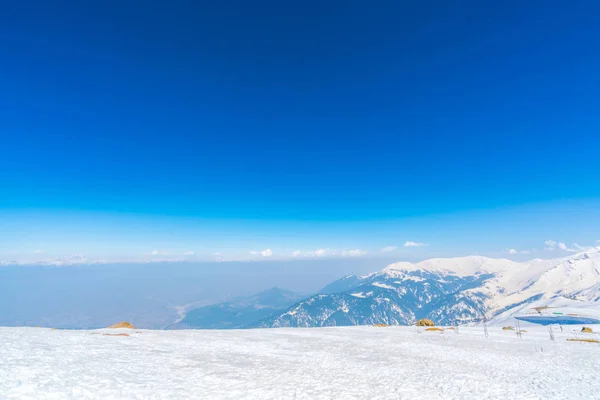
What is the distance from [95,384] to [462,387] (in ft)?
73.6

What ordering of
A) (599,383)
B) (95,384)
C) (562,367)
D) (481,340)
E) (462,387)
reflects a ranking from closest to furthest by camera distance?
(95,384) < (462,387) < (599,383) < (562,367) < (481,340)

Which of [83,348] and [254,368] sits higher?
[83,348]

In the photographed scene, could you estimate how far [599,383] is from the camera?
21812 millimetres

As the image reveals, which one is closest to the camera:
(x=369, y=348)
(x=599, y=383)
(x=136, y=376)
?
(x=136, y=376)

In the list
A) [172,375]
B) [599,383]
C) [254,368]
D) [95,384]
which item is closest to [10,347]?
[95,384]

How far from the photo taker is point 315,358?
2694cm

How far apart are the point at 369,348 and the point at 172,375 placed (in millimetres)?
22477

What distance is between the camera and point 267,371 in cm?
2128

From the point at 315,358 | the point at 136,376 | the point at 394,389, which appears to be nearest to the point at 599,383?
the point at 394,389

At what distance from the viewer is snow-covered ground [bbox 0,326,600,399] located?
16031 mm

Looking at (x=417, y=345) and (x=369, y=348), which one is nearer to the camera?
(x=369, y=348)

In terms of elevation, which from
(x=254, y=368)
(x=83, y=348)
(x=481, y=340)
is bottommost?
(x=481, y=340)

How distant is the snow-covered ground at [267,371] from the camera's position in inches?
631

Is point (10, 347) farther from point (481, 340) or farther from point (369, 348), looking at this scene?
point (481, 340)
